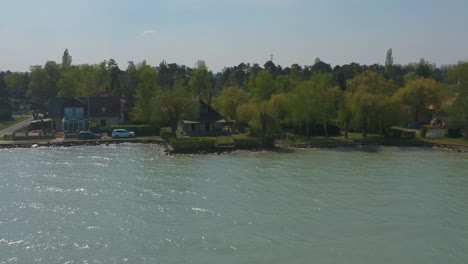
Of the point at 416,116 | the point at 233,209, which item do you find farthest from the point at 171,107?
the point at 416,116

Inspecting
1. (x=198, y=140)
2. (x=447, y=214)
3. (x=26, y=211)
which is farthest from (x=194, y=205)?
(x=198, y=140)

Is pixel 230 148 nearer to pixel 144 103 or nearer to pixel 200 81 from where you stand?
pixel 144 103

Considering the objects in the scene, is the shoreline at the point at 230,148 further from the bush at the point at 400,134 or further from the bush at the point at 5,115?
the bush at the point at 5,115

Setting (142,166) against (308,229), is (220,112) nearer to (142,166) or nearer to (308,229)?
(142,166)

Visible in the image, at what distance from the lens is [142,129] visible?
50.4m

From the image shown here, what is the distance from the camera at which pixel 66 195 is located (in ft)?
87.3

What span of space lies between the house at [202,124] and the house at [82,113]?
8510mm

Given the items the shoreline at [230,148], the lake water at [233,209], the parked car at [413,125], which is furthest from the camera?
the parked car at [413,125]

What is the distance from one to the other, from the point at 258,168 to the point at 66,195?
13.1 meters

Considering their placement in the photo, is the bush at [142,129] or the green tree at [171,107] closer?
the green tree at [171,107]

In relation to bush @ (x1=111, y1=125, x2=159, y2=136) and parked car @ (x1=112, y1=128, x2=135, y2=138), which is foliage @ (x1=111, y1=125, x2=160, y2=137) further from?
parked car @ (x1=112, y1=128, x2=135, y2=138)

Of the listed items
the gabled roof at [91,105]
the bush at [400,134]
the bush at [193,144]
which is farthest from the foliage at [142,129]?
the bush at [400,134]

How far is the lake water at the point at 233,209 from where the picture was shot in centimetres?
1852

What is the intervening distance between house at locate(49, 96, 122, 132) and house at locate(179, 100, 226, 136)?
27.9 feet
